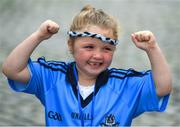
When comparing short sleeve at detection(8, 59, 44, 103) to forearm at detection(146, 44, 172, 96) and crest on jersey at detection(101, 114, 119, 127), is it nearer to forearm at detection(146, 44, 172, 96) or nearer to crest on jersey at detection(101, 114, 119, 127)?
crest on jersey at detection(101, 114, 119, 127)

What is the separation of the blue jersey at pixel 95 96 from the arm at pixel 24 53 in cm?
6

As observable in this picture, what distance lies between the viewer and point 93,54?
2.46 metres

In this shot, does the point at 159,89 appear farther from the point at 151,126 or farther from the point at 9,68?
the point at 151,126

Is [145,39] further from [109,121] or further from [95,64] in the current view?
[109,121]

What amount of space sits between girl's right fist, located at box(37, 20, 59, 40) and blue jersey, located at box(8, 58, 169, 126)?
0.57 feet

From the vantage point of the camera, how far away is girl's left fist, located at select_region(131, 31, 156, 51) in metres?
2.34

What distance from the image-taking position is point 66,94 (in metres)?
2.50

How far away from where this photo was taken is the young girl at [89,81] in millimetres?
2445

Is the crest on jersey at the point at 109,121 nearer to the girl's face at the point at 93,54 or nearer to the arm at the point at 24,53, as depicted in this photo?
the girl's face at the point at 93,54

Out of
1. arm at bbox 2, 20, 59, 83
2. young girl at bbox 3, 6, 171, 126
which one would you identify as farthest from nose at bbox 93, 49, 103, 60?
arm at bbox 2, 20, 59, 83

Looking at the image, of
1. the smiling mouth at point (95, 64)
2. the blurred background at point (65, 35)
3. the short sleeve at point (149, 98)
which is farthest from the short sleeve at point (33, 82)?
the blurred background at point (65, 35)

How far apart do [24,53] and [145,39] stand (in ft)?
1.80

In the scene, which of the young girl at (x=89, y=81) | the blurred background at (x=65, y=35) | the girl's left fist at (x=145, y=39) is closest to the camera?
the girl's left fist at (x=145, y=39)

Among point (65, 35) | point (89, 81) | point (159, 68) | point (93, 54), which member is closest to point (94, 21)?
point (93, 54)
